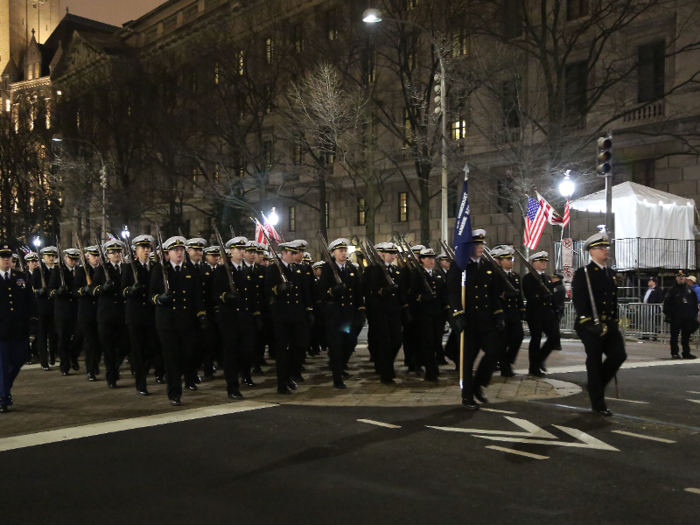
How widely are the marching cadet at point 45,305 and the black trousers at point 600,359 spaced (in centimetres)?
976

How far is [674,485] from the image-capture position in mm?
5891

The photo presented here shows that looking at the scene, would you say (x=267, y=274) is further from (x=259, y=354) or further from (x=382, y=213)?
(x=382, y=213)

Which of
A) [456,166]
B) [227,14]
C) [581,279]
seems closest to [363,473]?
[581,279]

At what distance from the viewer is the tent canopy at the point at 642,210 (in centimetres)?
2361

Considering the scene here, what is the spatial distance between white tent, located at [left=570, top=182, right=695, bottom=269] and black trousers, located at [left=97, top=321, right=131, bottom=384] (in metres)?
15.4

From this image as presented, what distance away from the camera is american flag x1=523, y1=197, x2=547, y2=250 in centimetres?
2083

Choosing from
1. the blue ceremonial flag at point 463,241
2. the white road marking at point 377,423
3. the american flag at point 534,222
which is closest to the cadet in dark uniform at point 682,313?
the american flag at point 534,222

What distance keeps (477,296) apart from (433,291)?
11.1 feet

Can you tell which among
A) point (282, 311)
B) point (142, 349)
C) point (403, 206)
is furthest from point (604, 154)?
point (403, 206)

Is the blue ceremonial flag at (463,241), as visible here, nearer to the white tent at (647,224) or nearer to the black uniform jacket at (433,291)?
the black uniform jacket at (433,291)

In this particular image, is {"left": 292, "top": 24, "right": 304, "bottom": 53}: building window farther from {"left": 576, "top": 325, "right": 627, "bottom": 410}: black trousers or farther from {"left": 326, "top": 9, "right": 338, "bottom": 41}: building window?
{"left": 576, "top": 325, "right": 627, "bottom": 410}: black trousers

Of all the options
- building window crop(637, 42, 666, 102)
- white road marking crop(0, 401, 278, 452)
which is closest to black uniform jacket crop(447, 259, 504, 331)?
white road marking crop(0, 401, 278, 452)

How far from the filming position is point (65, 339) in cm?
1405

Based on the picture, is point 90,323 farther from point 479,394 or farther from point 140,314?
point 479,394
